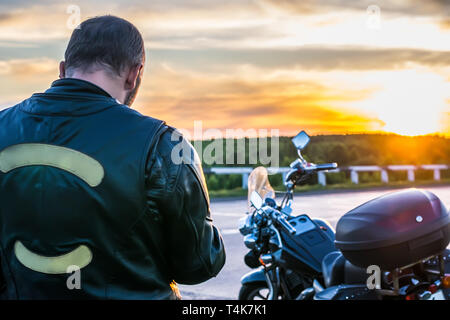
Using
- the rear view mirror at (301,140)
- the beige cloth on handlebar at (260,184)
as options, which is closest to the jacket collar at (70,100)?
the rear view mirror at (301,140)

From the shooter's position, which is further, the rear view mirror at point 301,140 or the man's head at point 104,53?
the rear view mirror at point 301,140

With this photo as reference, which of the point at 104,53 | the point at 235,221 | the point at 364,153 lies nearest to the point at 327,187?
the point at 364,153

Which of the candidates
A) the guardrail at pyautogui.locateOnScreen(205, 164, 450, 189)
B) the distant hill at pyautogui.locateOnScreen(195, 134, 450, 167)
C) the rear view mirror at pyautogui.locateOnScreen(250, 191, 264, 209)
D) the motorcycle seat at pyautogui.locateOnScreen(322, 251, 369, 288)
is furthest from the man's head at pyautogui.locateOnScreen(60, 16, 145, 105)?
the distant hill at pyautogui.locateOnScreen(195, 134, 450, 167)

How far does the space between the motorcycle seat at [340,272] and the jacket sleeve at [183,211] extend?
1.50 meters

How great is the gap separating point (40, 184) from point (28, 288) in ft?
0.93

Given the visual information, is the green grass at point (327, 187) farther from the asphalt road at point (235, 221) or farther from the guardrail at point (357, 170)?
the asphalt road at point (235, 221)

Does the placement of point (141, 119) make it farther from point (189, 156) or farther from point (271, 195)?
point (271, 195)

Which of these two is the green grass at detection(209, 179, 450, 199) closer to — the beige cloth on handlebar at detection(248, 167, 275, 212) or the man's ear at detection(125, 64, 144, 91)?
the beige cloth on handlebar at detection(248, 167, 275, 212)

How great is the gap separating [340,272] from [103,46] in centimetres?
201

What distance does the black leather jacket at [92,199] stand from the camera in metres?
1.45

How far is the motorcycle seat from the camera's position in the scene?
2.94 meters

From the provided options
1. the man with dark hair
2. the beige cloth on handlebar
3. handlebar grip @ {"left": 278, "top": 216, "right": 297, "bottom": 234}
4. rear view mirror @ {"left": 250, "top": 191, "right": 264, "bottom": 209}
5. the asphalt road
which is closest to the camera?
the man with dark hair

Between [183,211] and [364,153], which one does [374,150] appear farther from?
[183,211]

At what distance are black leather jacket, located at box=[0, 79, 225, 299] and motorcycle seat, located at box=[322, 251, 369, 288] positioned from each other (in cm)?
161
